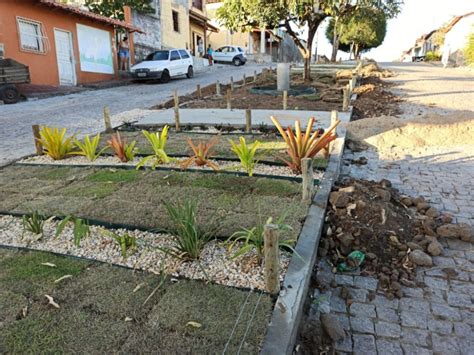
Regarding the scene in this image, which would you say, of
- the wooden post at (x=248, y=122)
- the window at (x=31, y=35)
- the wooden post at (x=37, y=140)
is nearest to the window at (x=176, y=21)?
the window at (x=31, y=35)

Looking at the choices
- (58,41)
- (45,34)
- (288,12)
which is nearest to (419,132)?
(288,12)

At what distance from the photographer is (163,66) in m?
17.3

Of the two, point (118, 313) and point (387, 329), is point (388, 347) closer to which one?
point (387, 329)

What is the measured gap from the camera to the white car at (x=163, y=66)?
56.5 ft

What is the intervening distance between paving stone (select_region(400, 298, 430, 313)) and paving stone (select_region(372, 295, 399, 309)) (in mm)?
38

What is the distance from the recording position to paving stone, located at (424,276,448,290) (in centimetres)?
280

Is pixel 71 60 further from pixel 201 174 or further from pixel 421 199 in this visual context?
pixel 421 199

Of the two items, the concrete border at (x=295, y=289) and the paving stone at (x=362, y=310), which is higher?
the concrete border at (x=295, y=289)

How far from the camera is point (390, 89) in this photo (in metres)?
13.0

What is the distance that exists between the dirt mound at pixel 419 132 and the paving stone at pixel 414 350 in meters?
4.32

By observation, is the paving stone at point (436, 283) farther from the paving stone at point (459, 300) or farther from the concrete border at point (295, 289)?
the concrete border at point (295, 289)

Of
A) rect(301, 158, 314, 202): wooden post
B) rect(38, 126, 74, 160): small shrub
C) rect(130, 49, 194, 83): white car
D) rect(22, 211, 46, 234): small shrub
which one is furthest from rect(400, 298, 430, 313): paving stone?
rect(130, 49, 194, 83): white car

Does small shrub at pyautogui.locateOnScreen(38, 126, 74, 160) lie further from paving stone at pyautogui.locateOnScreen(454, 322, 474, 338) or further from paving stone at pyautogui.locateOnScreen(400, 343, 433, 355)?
paving stone at pyautogui.locateOnScreen(454, 322, 474, 338)

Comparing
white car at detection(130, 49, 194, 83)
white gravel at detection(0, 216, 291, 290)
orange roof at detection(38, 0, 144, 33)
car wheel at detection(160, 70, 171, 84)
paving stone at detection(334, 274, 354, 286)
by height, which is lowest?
paving stone at detection(334, 274, 354, 286)
